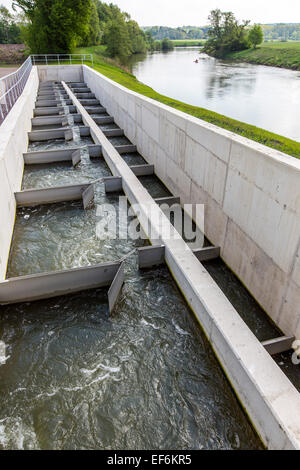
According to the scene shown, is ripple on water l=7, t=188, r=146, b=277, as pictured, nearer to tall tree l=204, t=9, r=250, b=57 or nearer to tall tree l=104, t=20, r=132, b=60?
tall tree l=104, t=20, r=132, b=60

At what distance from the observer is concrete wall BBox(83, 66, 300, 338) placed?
5016 millimetres

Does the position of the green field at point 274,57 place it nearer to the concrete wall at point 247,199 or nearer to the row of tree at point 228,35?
the row of tree at point 228,35

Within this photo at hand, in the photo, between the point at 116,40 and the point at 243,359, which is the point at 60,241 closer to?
the point at 243,359

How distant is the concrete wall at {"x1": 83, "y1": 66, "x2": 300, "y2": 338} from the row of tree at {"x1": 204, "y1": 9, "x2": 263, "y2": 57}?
91.9 m

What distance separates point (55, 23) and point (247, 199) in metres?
46.1

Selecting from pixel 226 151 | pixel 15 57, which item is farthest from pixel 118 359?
pixel 15 57

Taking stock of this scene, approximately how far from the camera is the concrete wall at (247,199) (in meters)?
5.02

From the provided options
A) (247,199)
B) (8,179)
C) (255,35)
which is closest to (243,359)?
(247,199)

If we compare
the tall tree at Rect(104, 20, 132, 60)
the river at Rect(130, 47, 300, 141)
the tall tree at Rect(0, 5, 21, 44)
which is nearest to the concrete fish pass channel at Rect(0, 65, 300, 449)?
the river at Rect(130, 47, 300, 141)

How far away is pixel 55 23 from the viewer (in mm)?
41500

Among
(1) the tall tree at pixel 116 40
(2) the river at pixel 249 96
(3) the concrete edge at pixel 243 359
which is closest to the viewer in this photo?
(3) the concrete edge at pixel 243 359

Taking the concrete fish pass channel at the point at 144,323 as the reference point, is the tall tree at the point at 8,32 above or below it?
above

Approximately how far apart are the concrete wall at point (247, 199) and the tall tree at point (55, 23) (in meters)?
40.6

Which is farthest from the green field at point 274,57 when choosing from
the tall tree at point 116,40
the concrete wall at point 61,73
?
the concrete wall at point 61,73
